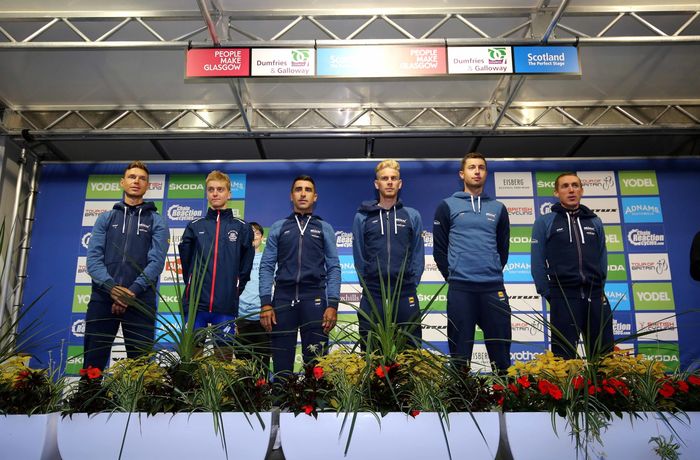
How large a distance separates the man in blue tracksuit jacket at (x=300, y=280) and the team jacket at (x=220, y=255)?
181 millimetres

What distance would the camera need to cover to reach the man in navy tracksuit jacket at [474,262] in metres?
3.35

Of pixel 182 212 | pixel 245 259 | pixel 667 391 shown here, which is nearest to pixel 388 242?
pixel 245 259

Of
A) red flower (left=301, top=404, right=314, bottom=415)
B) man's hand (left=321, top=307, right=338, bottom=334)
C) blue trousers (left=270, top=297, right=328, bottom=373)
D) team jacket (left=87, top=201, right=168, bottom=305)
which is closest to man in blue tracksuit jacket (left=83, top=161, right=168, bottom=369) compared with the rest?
team jacket (left=87, top=201, right=168, bottom=305)

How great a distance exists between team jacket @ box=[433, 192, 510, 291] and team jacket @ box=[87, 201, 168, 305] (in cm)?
206

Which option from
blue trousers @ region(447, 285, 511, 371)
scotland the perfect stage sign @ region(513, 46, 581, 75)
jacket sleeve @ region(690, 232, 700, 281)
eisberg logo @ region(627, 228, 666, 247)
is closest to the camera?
jacket sleeve @ region(690, 232, 700, 281)

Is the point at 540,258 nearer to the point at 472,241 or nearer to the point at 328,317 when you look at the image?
the point at 472,241

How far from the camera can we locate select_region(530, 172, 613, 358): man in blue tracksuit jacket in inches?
143

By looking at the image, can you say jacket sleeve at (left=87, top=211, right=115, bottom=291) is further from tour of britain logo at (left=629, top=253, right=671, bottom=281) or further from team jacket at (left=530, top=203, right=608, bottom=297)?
tour of britain logo at (left=629, top=253, right=671, bottom=281)

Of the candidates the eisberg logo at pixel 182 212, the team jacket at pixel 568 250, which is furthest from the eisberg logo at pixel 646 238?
the eisberg logo at pixel 182 212

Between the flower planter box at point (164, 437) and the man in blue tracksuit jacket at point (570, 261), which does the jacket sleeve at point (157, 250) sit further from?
the man in blue tracksuit jacket at point (570, 261)

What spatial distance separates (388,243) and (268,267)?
0.92 m

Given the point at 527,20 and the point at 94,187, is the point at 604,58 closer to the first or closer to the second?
the point at 527,20

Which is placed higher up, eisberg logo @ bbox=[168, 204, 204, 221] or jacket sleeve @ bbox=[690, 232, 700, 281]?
eisberg logo @ bbox=[168, 204, 204, 221]

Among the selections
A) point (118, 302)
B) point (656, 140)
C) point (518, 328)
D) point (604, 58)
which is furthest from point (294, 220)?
point (656, 140)
